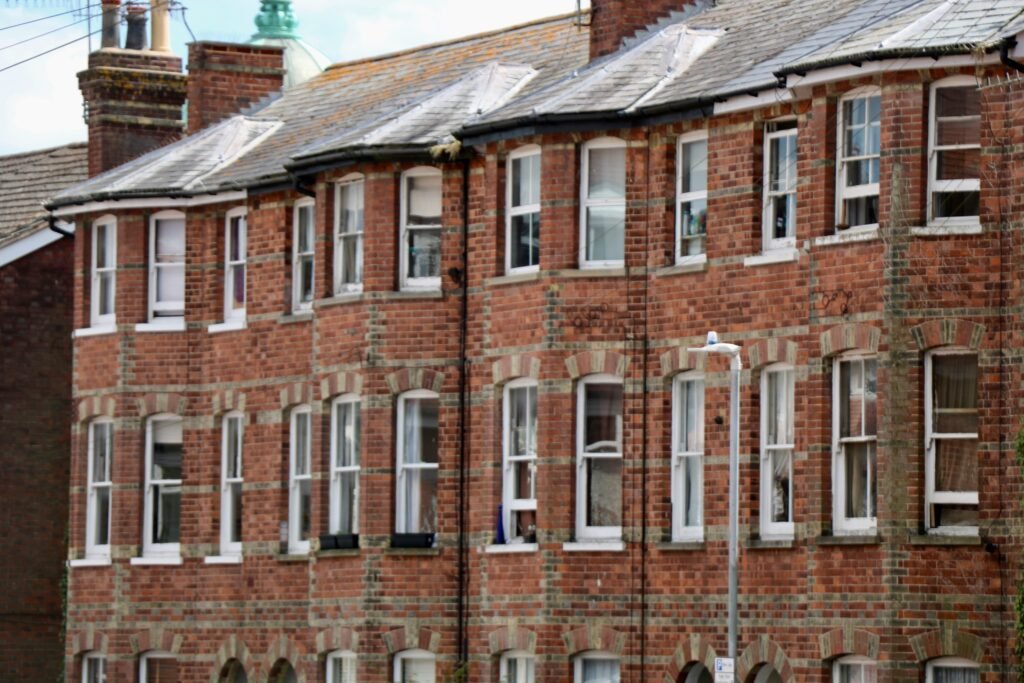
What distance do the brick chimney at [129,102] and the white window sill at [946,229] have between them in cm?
2256

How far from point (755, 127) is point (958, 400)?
5341mm


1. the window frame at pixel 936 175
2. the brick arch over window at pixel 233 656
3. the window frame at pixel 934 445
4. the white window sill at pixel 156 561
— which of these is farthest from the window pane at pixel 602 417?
the white window sill at pixel 156 561

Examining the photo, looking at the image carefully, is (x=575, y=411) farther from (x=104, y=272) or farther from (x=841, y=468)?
(x=104, y=272)

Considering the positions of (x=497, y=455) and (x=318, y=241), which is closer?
(x=497, y=455)

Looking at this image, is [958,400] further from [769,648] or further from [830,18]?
[830,18]

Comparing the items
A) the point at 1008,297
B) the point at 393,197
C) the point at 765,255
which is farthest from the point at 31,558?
the point at 1008,297

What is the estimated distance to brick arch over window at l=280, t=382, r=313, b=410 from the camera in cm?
5266

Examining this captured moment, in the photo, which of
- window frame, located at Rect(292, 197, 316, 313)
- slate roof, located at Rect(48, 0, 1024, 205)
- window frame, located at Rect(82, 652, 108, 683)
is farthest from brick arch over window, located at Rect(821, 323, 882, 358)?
window frame, located at Rect(82, 652, 108, 683)

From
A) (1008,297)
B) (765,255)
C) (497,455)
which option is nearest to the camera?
(1008,297)

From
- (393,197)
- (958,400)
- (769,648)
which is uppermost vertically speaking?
(393,197)

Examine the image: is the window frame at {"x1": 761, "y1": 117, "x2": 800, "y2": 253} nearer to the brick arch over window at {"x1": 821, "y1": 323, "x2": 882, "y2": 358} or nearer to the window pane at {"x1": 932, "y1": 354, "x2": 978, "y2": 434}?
the brick arch over window at {"x1": 821, "y1": 323, "x2": 882, "y2": 358}

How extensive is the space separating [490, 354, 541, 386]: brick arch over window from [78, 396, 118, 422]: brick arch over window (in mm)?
9960

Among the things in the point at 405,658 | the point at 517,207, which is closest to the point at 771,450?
the point at 517,207

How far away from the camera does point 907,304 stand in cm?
4172
